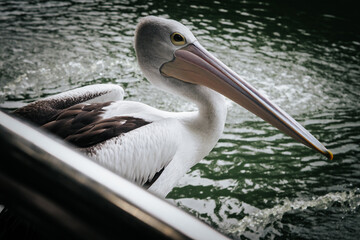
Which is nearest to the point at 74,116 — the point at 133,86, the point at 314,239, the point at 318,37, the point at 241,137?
the point at 314,239

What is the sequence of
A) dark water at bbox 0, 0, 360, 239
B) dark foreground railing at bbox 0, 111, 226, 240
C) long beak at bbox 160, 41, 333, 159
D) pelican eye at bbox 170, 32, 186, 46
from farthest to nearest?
dark water at bbox 0, 0, 360, 239 < pelican eye at bbox 170, 32, 186, 46 < long beak at bbox 160, 41, 333, 159 < dark foreground railing at bbox 0, 111, 226, 240

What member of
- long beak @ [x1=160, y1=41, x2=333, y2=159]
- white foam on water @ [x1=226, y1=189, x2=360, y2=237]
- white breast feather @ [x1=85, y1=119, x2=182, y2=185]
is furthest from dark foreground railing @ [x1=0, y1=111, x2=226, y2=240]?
white foam on water @ [x1=226, y1=189, x2=360, y2=237]

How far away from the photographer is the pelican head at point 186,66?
206 cm

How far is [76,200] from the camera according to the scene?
0.31 meters

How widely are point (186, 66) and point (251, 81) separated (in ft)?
9.11

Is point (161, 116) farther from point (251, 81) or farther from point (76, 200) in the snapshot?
point (251, 81)

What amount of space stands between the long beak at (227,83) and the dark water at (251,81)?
3.01 feet

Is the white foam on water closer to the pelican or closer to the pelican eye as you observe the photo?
the pelican

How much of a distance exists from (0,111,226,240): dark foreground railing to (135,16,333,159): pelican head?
1803 mm

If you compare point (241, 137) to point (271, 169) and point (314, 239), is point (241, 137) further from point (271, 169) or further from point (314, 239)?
point (314, 239)

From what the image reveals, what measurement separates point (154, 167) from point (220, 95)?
672 millimetres

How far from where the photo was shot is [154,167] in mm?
1976

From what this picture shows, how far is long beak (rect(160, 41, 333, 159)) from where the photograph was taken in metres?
1.99

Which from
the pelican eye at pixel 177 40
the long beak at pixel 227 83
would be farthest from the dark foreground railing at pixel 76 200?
the pelican eye at pixel 177 40
